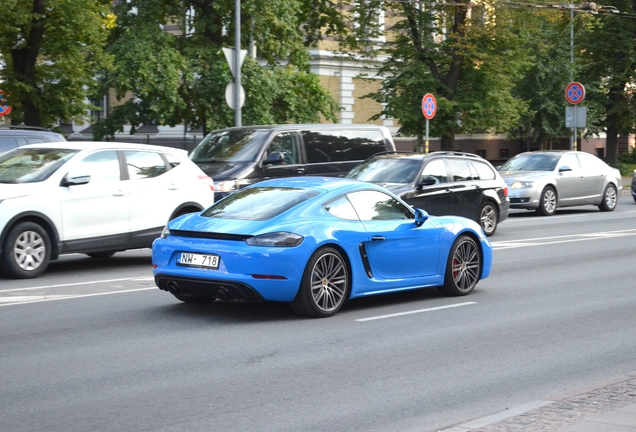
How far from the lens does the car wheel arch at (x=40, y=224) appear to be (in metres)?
13.0

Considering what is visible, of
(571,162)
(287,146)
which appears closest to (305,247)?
(287,146)

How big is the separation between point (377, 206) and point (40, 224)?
4718mm

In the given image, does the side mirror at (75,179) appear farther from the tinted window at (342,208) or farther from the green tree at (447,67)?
the green tree at (447,67)

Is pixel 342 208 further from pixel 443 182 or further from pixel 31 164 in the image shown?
pixel 443 182

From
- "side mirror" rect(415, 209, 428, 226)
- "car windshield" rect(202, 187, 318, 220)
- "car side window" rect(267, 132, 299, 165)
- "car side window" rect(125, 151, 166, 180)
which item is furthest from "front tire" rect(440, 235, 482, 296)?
"car side window" rect(267, 132, 299, 165)

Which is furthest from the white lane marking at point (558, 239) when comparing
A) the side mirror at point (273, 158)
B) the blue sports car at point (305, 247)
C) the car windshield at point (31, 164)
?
the car windshield at point (31, 164)

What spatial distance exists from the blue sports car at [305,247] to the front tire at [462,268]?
0.30 feet

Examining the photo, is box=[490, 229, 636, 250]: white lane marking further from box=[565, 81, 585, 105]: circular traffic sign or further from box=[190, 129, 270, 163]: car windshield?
box=[565, 81, 585, 105]: circular traffic sign

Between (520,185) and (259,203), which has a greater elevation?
(259,203)

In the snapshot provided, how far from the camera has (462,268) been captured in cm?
1219

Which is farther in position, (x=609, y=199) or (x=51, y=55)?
(x=51, y=55)

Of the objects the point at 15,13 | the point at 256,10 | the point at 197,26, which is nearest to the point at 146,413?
the point at 15,13

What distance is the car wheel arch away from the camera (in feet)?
42.8

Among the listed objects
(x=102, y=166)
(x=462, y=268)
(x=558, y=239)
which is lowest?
(x=558, y=239)
